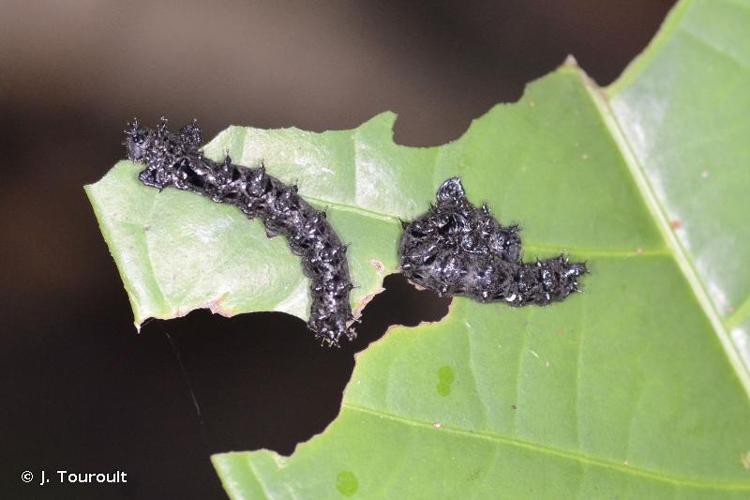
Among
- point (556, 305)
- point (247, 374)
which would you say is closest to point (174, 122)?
point (247, 374)

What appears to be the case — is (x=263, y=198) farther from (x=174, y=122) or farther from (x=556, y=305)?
(x=174, y=122)

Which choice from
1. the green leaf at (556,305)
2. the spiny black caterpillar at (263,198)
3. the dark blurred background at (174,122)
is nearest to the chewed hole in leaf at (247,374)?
the dark blurred background at (174,122)

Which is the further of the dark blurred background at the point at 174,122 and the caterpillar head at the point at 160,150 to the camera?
the dark blurred background at the point at 174,122

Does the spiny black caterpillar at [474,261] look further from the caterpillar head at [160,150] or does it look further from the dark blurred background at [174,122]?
the dark blurred background at [174,122]

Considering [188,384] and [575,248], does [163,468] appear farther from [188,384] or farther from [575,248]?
[575,248]

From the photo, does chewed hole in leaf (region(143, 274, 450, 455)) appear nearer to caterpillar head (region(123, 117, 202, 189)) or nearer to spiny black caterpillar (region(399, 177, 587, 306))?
spiny black caterpillar (region(399, 177, 587, 306))

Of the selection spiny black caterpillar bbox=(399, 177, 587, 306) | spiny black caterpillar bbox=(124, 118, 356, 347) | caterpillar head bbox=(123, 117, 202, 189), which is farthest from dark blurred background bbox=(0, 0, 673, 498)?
caterpillar head bbox=(123, 117, 202, 189)
